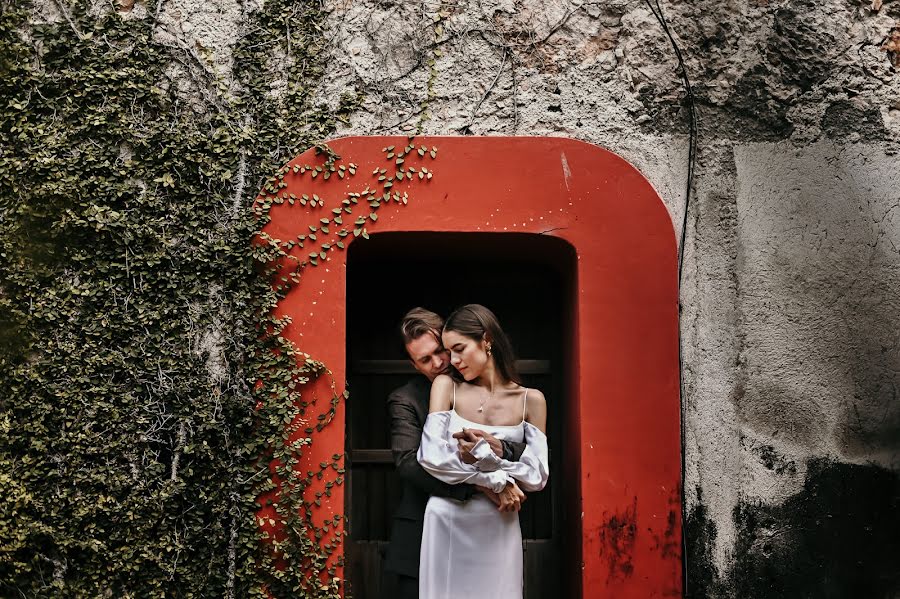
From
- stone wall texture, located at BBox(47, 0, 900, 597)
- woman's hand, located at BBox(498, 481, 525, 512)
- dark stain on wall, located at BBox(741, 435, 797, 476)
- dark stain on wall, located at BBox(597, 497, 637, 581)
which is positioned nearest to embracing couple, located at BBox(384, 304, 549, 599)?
woman's hand, located at BBox(498, 481, 525, 512)

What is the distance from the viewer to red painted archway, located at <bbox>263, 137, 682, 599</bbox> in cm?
380

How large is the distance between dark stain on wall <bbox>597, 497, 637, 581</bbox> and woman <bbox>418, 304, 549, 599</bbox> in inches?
14.7

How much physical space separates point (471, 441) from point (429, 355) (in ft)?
1.67

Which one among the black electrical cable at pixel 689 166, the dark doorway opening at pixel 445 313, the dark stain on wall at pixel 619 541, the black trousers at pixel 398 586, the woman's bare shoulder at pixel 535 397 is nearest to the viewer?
the dark stain on wall at pixel 619 541

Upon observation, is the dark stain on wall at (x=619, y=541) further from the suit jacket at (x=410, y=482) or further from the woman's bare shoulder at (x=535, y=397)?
the woman's bare shoulder at (x=535, y=397)

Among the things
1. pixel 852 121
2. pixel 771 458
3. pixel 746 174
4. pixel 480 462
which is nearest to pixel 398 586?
pixel 480 462

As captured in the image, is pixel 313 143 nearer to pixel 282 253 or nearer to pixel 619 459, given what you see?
pixel 282 253

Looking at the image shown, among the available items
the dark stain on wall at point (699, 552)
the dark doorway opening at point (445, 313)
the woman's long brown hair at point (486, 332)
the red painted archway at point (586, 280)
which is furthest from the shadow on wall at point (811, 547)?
the woman's long brown hair at point (486, 332)

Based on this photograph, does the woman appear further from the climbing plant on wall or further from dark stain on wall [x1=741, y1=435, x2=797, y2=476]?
dark stain on wall [x1=741, y1=435, x2=797, y2=476]

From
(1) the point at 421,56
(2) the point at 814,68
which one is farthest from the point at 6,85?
(2) the point at 814,68

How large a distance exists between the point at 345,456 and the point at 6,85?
Result: 7.75ft

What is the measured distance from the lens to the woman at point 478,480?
391 centimetres

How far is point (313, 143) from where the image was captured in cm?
402

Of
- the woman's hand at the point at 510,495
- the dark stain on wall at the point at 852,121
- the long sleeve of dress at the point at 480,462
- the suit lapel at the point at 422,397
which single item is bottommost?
the woman's hand at the point at 510,495
